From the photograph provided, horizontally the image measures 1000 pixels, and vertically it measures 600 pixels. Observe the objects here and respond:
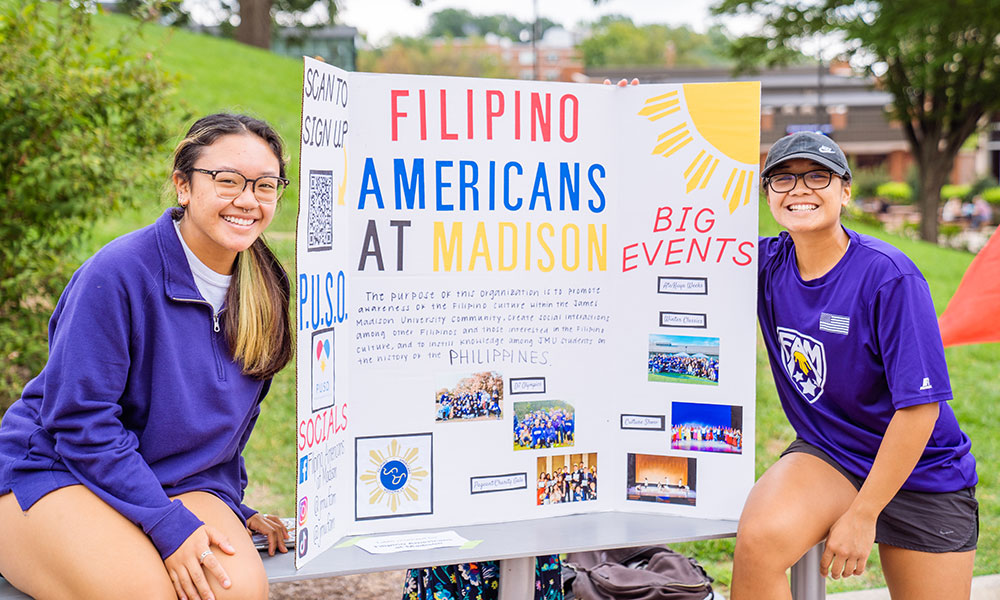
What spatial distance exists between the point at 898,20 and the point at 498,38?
345ft

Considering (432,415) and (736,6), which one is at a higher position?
(736,6)

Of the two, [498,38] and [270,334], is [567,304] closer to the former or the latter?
[270,334]

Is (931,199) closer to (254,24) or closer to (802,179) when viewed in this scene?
(254,24)

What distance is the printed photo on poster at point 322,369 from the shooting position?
2.44 meters

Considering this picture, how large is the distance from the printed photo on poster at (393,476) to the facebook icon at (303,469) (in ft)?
0.94

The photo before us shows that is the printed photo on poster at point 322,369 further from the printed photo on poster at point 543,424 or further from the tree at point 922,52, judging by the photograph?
the tree at point 922,52

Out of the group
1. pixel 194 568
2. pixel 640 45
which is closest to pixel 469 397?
pixel 194 568

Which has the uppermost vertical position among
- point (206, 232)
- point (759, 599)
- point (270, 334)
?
point (206, 232)

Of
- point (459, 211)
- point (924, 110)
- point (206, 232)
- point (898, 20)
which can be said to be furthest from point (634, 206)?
point (924, 110)

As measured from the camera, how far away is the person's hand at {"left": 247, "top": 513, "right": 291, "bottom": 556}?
8.62 ft

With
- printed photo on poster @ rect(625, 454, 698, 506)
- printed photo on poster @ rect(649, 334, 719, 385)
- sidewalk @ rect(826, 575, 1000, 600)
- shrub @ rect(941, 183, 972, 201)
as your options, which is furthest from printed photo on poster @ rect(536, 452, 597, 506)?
shrub @ rect(941, 183, 972, 201)

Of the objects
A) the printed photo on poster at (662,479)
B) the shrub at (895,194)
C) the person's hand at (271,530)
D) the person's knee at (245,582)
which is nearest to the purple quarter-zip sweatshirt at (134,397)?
the person's knee at (245,582)

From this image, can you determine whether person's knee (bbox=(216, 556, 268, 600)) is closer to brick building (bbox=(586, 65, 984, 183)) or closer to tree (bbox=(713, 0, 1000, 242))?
tree (bbox=(713, 0, 1000, 242))

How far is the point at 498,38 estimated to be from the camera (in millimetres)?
115250
